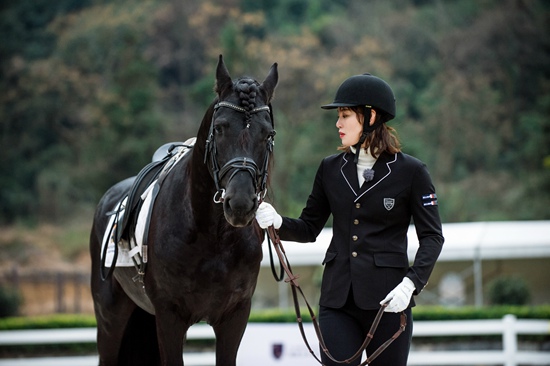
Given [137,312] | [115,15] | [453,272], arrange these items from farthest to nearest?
[115,15] < [453,272] < [137,312]

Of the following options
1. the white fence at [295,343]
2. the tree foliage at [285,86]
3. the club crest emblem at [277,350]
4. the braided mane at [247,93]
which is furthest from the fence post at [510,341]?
the tree foliage at [285,86]

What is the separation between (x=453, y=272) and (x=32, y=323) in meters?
10.2

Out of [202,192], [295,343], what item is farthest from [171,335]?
[295,343]

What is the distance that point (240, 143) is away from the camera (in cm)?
343

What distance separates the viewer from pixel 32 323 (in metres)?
12.5

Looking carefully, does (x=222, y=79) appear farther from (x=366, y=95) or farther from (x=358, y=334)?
(x=358, y=334)

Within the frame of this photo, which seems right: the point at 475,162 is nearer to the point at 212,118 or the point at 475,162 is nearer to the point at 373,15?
the point at 373,15

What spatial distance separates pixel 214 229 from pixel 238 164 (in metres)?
0.71

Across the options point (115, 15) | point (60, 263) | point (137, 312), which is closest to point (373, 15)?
point (115, 15)

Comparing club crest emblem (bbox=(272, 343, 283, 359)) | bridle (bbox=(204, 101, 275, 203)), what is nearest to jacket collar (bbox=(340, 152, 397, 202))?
bridle (bbox=(204, 101, 275, 203))

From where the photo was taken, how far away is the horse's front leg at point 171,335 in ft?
13.4

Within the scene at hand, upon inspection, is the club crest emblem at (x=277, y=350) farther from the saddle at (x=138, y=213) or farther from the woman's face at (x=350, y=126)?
the woman's face at (x=350, y=126)

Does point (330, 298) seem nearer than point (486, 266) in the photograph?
Yes

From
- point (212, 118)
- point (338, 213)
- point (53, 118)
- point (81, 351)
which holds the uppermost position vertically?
point (53, 118)
